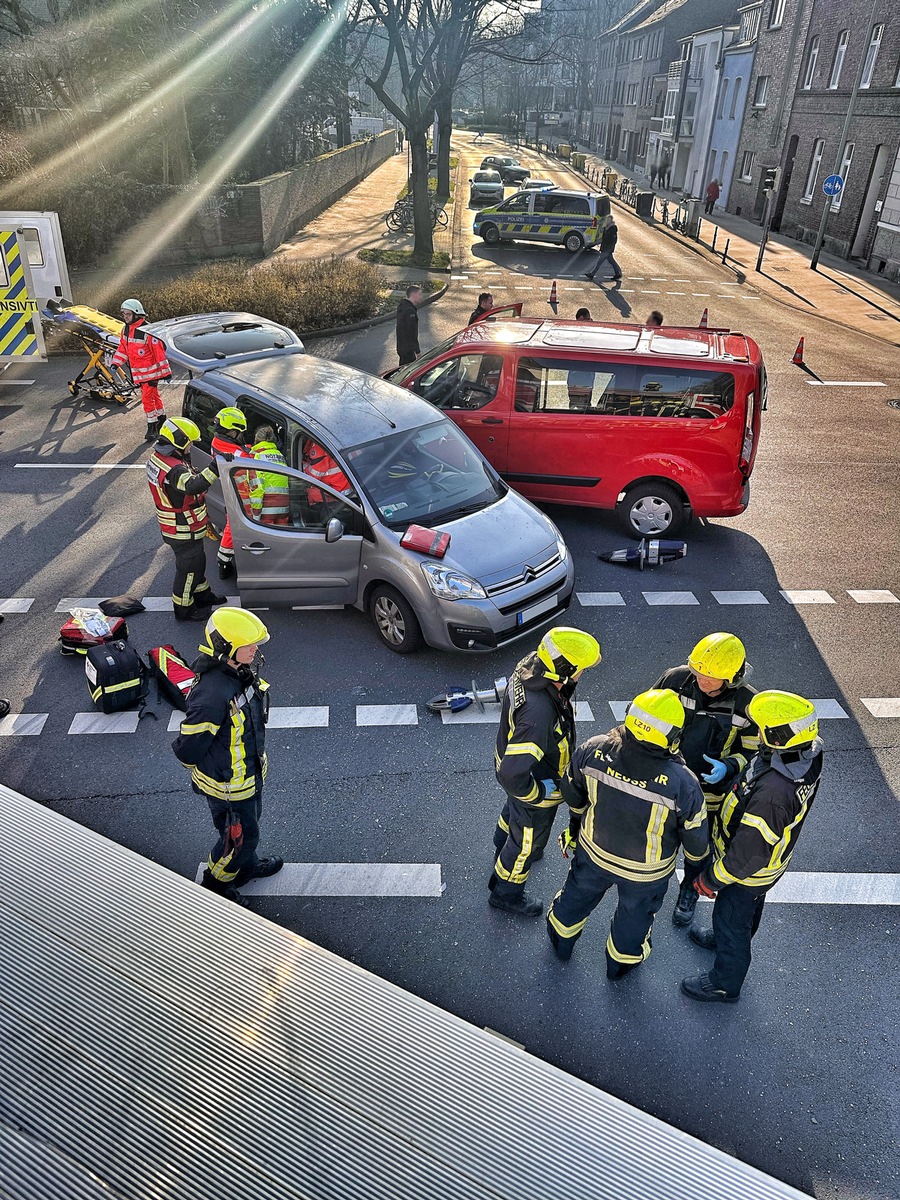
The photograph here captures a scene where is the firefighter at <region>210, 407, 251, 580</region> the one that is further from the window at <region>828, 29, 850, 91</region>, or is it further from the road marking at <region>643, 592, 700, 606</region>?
the window at <region>828, 29, 850, 91</region>

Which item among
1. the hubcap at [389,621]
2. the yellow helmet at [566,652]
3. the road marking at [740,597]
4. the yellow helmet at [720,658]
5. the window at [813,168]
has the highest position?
the window at [813,168]

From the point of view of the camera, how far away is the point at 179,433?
6996 mm

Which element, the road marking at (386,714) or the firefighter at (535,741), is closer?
the firefighter at (535,741)

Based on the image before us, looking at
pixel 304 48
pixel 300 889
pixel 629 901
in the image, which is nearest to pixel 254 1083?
pixel 629 901

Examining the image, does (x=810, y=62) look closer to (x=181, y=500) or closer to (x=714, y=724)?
(x=181, y=500)

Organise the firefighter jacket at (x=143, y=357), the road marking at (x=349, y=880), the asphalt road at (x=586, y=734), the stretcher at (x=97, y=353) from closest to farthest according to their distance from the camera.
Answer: the asphalt road at (x=586, y=734) < the road marking at (x=349, y=880) < the firefighter jacket at (x=143, y=357) < the stretcher at (x=97, y=353)

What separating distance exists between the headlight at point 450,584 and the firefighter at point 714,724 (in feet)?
7.08

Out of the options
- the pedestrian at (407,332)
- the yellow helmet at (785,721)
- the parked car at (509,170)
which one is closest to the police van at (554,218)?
the pedestrian at (407,332)

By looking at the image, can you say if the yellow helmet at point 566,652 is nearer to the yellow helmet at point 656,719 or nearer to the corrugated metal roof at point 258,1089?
the yellow helmet at point 656,719

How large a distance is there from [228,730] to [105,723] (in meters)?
2.42

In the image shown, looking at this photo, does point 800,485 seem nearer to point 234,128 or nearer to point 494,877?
point 494,877

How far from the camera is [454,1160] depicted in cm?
241

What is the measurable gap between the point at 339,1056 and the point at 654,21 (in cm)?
6413

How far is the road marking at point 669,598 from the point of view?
26.2 feet
